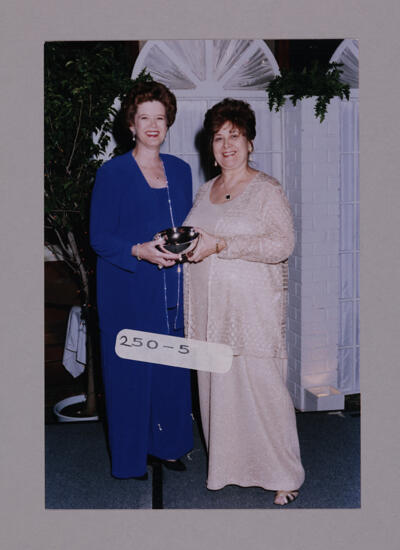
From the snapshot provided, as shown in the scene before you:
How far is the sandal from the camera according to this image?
2.77m

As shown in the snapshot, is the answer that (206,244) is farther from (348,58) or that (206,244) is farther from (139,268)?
(348,58)

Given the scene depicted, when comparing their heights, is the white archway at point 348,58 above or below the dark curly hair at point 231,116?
above

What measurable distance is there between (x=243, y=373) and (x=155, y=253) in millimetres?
657

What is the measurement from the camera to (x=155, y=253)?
270 centimetres

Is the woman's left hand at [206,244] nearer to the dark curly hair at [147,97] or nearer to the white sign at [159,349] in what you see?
the white sign at [159,349]

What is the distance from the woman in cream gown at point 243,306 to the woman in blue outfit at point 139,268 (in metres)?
0.12

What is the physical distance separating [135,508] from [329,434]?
45.1 inches

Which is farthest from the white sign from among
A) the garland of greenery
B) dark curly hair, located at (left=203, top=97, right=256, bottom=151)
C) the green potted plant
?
the garland of greenery

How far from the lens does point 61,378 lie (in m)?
4.47

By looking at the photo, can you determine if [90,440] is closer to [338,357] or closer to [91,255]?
[91,255]

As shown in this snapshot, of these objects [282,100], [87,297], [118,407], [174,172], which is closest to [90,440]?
[118,407]

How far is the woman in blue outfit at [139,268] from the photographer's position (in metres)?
2.75

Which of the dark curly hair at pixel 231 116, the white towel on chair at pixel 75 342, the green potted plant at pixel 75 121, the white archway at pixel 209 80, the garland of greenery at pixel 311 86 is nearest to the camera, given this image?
the dark curly hair at pixel 231 116

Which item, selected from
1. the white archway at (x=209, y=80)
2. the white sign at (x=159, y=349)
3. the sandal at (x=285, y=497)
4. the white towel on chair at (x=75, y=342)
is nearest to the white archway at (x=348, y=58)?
the white archway at (x=209, y=80)
